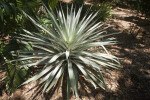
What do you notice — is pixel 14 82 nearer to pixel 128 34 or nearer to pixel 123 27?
pixel 128 34

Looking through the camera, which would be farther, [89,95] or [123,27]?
[123,27]

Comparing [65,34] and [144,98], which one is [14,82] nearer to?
[65,34]

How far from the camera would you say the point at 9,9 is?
4.34 feet

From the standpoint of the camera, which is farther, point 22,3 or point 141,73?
point 141,73

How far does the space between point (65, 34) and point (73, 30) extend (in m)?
0.17

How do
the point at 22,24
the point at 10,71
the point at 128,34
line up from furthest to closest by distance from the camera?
the point at 128,34, the point at 22,24, the point at 10,71

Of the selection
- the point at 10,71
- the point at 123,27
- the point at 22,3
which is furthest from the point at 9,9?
the point at 123,27

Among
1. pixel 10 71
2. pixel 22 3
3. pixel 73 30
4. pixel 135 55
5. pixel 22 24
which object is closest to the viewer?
pixel 10 71

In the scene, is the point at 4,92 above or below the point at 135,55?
above

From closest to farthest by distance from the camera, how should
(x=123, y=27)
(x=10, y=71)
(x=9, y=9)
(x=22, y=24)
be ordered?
(x=9, y=9) < (x=10, y=71) < (x=22, y=24) < (x=123, y=27)

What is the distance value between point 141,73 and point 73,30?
1.52m

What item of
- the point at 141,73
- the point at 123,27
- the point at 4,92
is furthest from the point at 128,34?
the point at 4,92

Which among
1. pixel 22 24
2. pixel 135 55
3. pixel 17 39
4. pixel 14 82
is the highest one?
pixel 22 24

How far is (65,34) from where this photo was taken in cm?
195
